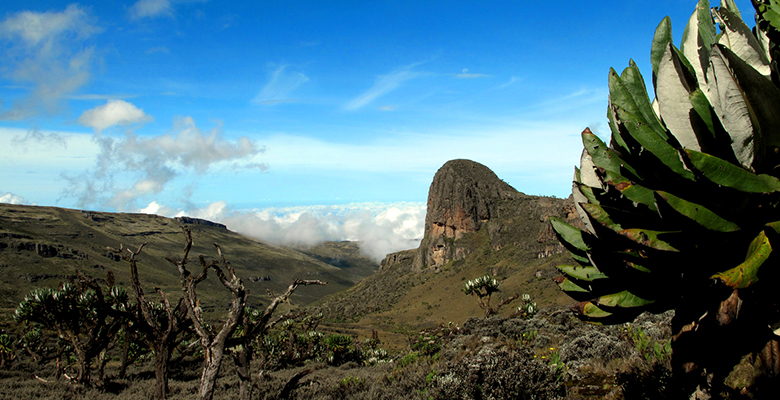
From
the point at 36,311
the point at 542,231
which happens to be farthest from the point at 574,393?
the point at 542,231

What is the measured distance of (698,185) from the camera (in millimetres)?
2400

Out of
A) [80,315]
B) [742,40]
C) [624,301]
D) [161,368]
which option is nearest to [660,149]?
[742,40]

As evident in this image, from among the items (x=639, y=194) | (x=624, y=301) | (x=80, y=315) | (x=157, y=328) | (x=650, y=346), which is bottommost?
(x=650, y=346)

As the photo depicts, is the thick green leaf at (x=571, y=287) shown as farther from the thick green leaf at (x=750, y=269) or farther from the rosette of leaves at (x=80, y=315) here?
the rosette of leaves at (x=80, y=315)

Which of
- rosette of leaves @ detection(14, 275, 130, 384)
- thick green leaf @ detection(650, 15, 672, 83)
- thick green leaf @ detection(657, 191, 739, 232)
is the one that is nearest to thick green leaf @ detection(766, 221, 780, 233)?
thick green leaf @ detection(657, 191, 739, 232)

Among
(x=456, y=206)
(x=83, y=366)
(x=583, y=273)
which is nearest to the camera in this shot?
(x=583, y=273)

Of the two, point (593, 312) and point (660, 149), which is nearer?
point (660, 149)

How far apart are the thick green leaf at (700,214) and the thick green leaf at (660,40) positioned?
1.05 m

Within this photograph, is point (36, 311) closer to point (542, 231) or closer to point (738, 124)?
point (738, 124)

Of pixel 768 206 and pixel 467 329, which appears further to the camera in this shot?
pixel 467 329

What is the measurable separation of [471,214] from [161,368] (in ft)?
376

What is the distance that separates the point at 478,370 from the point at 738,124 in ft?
19.5

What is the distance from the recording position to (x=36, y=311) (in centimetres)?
1758

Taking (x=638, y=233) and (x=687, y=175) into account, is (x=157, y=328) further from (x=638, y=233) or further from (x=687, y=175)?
(x=687, y=175)
